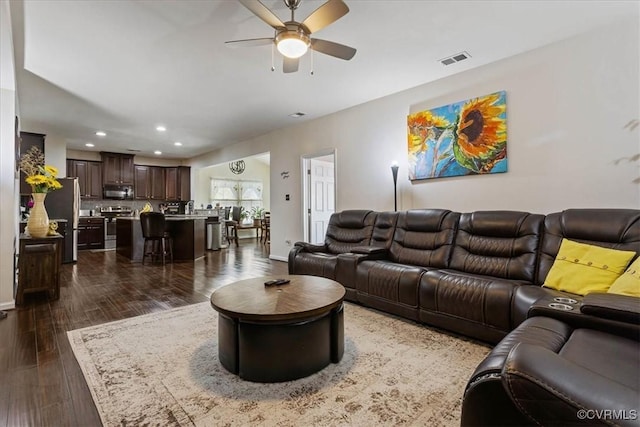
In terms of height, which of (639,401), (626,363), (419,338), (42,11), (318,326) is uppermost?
(42,11)

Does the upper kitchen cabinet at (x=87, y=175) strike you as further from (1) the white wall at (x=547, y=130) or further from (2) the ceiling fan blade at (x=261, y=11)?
(2) the ceiling fan blade at (x=261, y=11)

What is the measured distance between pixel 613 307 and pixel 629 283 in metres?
0.84

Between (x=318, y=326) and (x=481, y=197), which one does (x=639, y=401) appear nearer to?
(x=318, y=326)

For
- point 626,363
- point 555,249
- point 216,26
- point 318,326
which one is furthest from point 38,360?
point 555,249

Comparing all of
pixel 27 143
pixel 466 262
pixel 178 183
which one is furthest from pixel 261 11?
pixel 178 183

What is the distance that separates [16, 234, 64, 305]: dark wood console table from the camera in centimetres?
338

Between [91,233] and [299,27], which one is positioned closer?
[299,27]

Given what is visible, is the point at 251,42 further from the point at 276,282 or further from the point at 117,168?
the point at 117,168

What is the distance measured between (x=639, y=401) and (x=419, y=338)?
6.35 ft

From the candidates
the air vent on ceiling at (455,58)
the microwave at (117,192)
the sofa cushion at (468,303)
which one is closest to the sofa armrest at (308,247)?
the sofa cushion at (468,303)

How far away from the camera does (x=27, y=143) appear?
5918 mm

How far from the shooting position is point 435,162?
393 centimetres

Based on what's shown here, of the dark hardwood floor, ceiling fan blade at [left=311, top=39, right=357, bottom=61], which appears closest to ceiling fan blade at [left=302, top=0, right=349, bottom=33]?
ceiling fan blade at [left=311, top=39, right=357, bottom=61]

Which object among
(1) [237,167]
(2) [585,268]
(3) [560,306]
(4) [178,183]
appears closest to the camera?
(3) [560,306]
